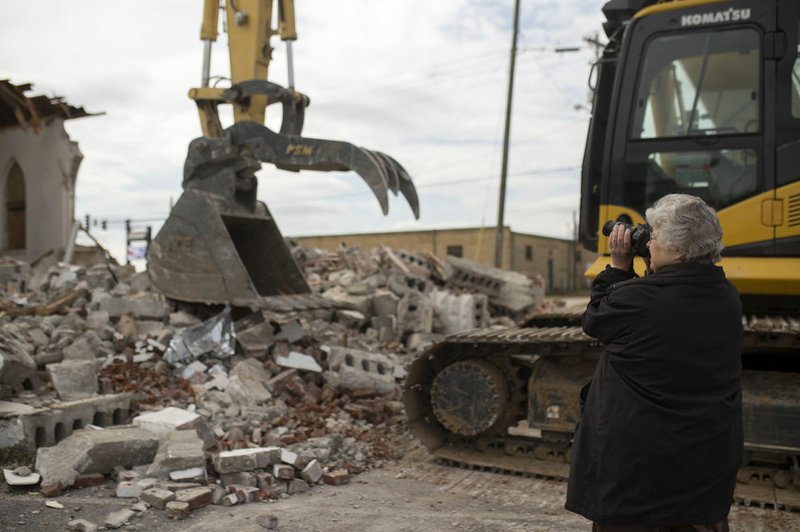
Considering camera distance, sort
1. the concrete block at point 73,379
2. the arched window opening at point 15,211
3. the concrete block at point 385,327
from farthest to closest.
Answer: the arched window opening at point 15,211, the concrete block at point 385,327, the concrete block at point 73,379

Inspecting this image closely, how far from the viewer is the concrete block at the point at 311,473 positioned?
5.42 metres

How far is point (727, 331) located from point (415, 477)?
11.8 ft

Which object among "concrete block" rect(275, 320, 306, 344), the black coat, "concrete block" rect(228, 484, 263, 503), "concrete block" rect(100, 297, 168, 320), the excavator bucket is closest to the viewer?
the black coat

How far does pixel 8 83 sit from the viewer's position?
594 inches

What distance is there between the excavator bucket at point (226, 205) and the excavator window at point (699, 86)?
2.83m

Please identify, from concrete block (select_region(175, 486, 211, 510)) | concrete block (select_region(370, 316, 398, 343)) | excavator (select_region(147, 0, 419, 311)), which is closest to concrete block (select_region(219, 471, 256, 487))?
concrete block (select_region(175, 486, 211, 510))

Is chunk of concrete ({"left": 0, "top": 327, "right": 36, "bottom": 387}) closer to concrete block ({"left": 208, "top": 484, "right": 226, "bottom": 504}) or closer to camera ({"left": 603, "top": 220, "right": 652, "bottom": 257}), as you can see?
concrete block ({"left": 208, "top": 484, "right": 226, "bottom": 504})

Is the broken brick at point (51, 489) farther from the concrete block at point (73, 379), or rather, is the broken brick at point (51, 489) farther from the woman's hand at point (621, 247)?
the woman's hand at point (621, 247)

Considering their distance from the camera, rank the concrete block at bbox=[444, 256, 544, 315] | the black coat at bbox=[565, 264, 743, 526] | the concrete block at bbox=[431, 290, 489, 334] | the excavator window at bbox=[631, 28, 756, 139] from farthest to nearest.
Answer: the concrete block at bbox=[444, 256, 544, 315] < the concrete block at bbox=[431, 290, 489, 334] < the excavator window at bbox=[631, 28, 756, 139] < the black coat at bbox=[565, 264, 743, 526]

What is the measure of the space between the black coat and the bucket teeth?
4.70 metres

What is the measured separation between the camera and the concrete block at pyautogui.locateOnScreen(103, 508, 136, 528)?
14.3 feet

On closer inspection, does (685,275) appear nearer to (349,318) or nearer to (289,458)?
(289,458)

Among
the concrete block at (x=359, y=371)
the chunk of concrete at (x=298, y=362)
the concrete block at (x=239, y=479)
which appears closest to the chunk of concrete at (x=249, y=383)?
the chunk of concrete at (x=298, y=362)

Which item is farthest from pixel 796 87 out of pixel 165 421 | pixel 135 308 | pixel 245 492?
pixel 135 308
